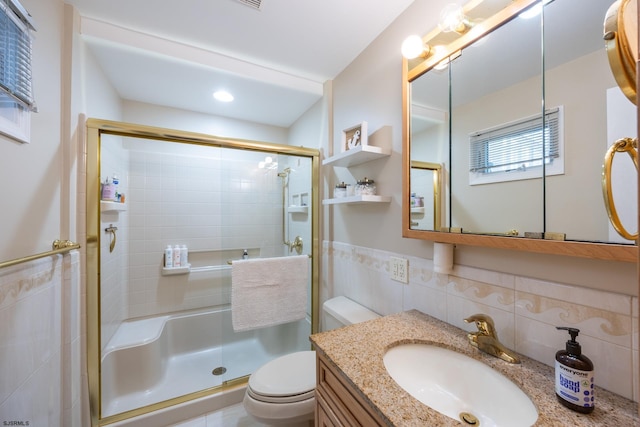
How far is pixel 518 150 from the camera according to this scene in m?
0.78

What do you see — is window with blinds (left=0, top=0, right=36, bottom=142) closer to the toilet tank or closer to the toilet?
the toilet

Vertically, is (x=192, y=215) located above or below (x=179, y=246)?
above

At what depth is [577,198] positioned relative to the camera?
66 centimetres

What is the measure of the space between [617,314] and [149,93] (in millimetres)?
2883

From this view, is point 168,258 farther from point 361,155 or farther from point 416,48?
point 416,48

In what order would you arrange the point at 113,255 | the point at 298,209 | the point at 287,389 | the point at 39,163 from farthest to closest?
the point at 298,209 < the point at 113,255 < the point at 287,389 < the point at 39,163

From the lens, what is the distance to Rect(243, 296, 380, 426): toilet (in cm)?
115

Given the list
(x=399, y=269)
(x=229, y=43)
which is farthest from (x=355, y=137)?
(x=229, y=43)

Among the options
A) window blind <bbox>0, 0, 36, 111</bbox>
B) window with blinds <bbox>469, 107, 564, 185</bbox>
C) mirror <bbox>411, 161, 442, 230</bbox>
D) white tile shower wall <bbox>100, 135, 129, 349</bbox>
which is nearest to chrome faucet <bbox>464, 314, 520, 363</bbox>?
mirror <bbox>411, 161, 442, 230</bbox>

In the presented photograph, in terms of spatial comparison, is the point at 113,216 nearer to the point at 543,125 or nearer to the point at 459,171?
the point at 459,171

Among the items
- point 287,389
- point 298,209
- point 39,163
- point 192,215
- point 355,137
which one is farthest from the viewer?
point 192,215

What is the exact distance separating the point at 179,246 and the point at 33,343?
4.41 ft

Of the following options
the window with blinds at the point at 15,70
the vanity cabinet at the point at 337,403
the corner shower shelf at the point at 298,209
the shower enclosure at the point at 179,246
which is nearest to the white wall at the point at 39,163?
the window with blinds at the point at 15,70

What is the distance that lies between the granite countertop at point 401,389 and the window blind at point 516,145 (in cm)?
62
